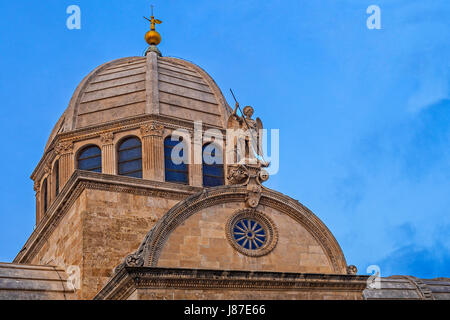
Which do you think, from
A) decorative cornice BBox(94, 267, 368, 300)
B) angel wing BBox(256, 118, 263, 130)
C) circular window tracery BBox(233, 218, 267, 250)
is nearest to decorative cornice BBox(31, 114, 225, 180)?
angel wing BBox(256, 118, 263, 130)

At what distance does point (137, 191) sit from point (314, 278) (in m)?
8.04

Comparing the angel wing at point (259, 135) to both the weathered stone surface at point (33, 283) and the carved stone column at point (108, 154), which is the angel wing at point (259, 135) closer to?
the carved stone column at point (108, 154)

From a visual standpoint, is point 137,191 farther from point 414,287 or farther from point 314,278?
point 414,287

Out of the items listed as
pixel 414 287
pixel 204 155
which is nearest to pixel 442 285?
pixel 414 287

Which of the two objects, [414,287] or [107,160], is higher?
[107,160]

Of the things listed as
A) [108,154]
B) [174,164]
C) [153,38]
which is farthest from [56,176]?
[153,38]

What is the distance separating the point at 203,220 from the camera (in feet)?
91.6

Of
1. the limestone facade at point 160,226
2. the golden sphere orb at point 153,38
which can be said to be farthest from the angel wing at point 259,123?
the golden sphere orb at point 153,38

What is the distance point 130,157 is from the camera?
35500 mm

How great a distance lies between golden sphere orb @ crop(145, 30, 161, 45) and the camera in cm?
4503

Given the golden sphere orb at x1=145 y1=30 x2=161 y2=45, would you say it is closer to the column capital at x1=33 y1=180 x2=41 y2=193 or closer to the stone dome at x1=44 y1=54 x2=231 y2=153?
the stone dome at x1=44 y1=54 x2=231 y2=153

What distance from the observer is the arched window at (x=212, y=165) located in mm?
36125

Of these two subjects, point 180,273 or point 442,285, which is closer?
point 180,273

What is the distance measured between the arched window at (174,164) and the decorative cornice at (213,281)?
9137mm
